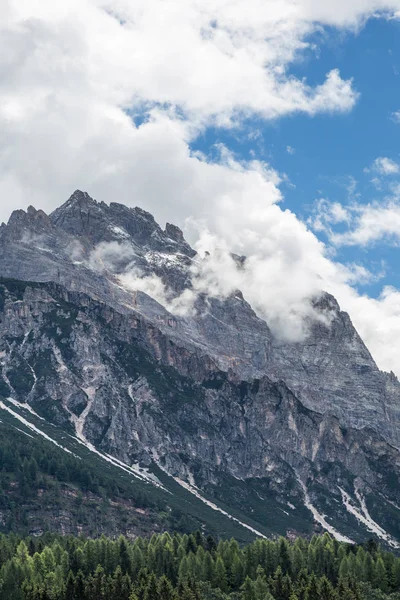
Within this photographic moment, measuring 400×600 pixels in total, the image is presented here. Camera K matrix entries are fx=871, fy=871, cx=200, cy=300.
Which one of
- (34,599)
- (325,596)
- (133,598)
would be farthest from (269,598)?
(34,599)

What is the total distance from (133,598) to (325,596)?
44.0 meters

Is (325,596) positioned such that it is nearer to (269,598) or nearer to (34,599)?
(269,598)

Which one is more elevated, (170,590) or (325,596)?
(325,596)

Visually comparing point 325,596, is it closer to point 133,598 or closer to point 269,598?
point 269,598

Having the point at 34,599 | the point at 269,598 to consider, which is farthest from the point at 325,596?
the point at 34,599

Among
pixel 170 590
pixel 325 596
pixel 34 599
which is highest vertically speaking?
pixel 325 596

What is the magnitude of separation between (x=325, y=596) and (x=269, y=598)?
639 inches

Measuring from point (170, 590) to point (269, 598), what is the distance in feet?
77.8

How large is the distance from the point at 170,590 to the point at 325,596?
3557 centimetres

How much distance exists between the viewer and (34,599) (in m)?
200

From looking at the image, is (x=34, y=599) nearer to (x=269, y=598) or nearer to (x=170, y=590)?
(x=170, y=590)

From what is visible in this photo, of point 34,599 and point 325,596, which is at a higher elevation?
point 325,596

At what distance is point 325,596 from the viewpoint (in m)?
200

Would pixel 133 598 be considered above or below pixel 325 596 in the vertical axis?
below
